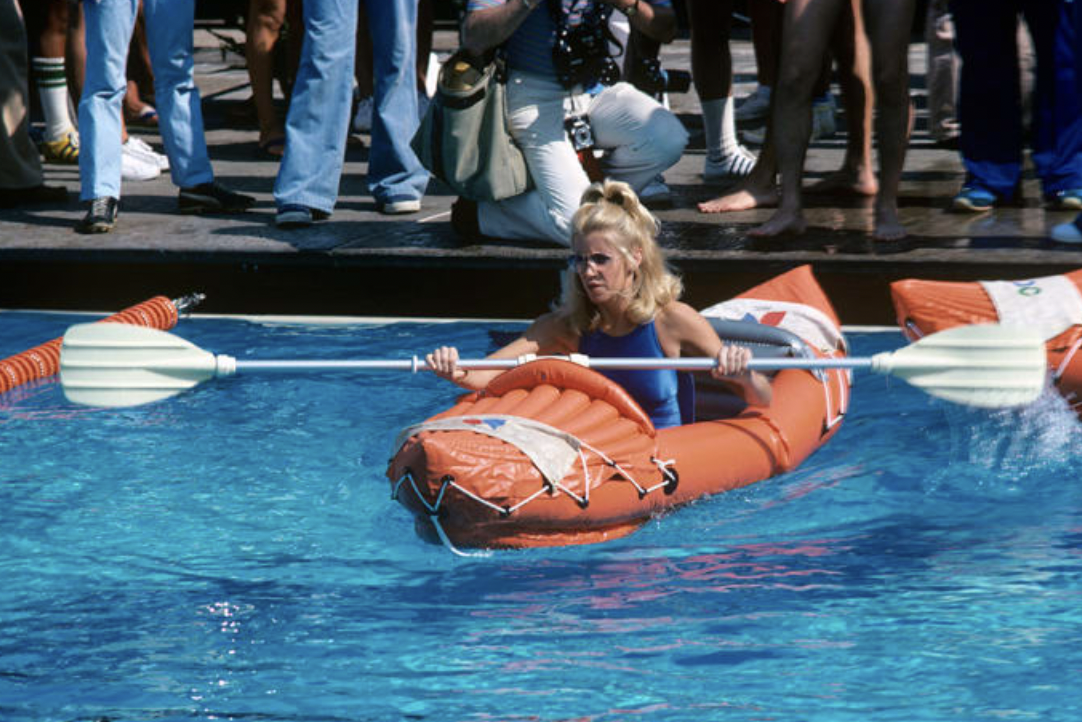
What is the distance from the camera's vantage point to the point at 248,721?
3.39 meters

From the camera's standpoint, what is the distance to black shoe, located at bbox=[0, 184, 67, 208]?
291 inches

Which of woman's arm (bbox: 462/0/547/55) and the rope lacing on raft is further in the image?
woman's arm (bbox: 462/0/547/55)

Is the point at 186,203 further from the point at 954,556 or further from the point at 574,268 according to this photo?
the point at 954,556

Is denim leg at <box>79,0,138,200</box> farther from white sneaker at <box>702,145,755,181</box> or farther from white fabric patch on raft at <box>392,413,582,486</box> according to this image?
white fabric patch on raft at <box>392,413,582,486</box>

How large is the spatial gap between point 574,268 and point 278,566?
1.15 metres

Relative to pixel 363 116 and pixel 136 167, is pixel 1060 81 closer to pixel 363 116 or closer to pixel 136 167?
pixel 363 116

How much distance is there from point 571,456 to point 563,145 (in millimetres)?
2331

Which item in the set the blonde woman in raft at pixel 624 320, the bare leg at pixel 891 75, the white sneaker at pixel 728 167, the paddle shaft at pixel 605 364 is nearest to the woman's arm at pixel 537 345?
the blonde woman in raft at pixel 624 320

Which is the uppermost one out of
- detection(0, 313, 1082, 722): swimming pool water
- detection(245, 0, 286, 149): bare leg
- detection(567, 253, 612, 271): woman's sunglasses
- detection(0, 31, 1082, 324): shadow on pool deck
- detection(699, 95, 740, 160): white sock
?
detection(245, 0, 286, 149): bare leg

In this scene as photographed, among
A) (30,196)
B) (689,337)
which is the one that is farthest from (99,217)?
(689,337)

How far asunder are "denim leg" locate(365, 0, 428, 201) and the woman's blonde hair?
2137 mm

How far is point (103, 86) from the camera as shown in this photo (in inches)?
259

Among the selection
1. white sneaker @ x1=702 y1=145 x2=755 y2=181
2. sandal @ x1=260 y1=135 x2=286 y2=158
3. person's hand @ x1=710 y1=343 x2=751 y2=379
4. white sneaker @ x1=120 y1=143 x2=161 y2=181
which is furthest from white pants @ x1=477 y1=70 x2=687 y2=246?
white sneaker @ x1=120 y1=143 x2=161 y2=181

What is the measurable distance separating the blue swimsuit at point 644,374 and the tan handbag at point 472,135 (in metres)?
1.58
